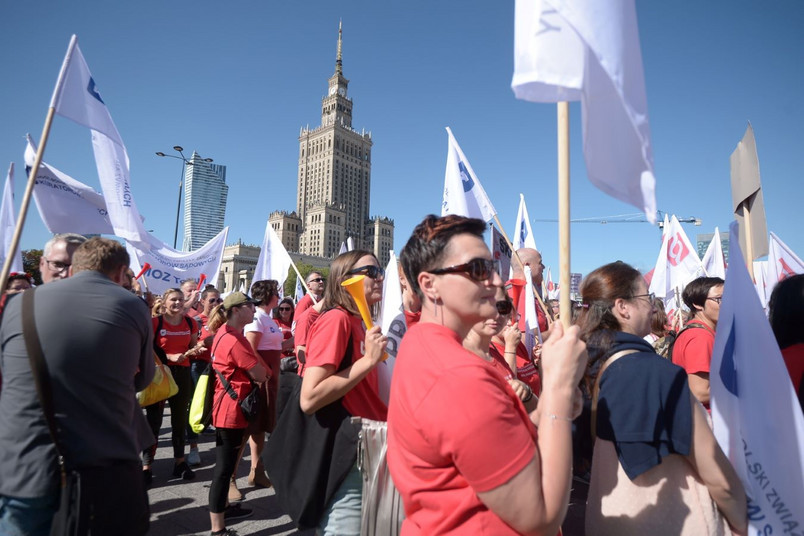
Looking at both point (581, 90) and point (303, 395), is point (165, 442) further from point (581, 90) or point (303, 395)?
point (581, 90)

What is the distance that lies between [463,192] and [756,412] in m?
3.55

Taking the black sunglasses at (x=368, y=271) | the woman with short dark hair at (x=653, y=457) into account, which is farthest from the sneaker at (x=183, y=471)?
the woman with short dark hair at (x=653, y=457)

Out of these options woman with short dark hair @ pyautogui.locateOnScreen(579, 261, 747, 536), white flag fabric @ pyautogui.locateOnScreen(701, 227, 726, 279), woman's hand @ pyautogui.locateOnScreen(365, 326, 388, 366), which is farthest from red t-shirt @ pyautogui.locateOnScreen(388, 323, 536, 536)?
white flag fabric @ pyautogui.locateOnScreen(701, 227, 726, 279)

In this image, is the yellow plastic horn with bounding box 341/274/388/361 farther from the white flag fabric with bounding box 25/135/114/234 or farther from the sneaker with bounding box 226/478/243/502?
the sneaker with bounding box 226/478/243/502

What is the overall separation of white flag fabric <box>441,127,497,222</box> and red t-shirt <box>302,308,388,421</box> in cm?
249

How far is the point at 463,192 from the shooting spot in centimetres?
500

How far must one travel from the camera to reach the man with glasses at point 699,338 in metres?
3.13

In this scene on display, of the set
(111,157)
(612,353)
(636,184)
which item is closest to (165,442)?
(111,157)

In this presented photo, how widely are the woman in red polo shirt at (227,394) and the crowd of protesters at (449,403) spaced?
1329mm

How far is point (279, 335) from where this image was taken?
5855mm

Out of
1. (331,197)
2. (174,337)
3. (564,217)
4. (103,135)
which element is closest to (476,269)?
(564,217)

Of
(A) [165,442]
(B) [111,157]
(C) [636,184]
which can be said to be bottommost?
(A) [165,442]

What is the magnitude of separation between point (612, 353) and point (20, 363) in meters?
2.66

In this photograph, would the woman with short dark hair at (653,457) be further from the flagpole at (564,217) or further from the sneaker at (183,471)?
the sneaker at (183,471)
